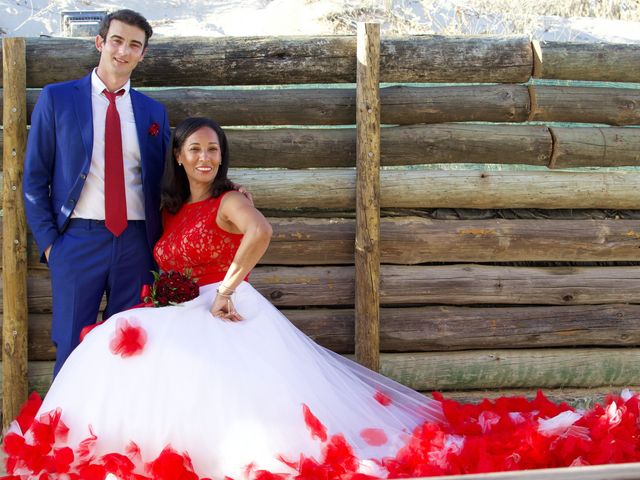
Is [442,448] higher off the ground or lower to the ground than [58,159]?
lower

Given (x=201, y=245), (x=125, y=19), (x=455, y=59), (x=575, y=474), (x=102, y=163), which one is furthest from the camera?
(x=455, y=59)

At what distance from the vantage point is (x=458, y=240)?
499 cm

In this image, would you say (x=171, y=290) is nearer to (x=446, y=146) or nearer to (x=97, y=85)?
(x=97, y=85)

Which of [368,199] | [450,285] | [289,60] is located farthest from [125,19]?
[450,285]

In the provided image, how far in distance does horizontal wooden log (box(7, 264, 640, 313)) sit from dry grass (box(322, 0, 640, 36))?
6257 millimetres

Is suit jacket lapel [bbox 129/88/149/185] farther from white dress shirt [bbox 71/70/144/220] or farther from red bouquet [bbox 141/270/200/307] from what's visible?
red bouquet [bbox 141/270/200/307]

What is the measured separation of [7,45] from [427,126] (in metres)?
2.59

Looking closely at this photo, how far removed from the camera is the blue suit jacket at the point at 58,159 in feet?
13.1

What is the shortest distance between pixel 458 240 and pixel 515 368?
0.91 m

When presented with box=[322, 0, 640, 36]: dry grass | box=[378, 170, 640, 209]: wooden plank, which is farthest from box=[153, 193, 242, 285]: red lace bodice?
box=[322, 0, 640, 36]: dry grass

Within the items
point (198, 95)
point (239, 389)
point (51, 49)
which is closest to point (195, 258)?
point (239, 389)

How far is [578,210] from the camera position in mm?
5211

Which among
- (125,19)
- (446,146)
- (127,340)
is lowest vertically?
(127,340)

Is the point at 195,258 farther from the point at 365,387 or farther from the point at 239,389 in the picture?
the point at 365,387
